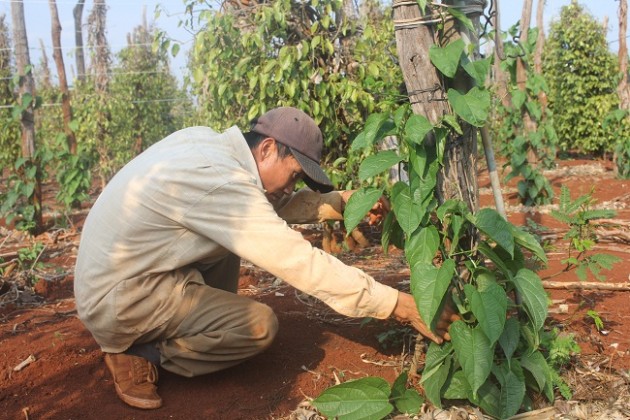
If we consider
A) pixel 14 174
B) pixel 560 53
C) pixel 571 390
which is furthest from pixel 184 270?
pixel 560 53

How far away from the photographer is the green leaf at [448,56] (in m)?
2.11

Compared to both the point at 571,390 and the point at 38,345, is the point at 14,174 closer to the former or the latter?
the point at 38,345

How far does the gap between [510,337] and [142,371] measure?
4.61 feet

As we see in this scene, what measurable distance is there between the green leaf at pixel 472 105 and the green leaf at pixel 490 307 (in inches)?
20.8

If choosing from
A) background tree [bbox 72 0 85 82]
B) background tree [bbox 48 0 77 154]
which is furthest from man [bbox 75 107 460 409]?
background tree [bbox 72 0 85 82]

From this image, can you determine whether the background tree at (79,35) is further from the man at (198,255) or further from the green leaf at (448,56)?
the green leaf at (448,56)

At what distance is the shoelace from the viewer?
2.64m

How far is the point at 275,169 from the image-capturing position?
2586mm

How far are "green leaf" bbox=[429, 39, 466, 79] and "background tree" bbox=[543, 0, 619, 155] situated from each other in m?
10.2

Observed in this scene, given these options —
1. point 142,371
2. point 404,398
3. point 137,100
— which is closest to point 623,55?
point 404,398

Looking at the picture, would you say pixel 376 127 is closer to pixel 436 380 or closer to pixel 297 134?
pixel 297 134

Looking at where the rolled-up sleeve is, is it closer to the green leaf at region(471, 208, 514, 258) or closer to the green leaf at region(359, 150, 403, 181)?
the green leaf at region(359, 150, 403, 181)

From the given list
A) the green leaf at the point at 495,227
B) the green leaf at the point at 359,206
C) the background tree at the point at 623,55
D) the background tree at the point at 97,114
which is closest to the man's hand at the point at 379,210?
the green leaf at the point at 359,206

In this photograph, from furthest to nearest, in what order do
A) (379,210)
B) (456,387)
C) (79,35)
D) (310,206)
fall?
1. (79,35)
2. (310,206)
3. (379,210)
4. (456,387)
